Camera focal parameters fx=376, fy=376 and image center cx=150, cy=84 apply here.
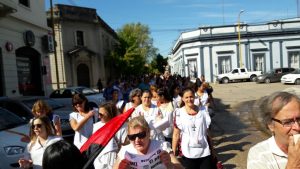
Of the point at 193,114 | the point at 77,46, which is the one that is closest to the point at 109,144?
the point at 193,114

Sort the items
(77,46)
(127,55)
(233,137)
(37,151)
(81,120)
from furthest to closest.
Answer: (127,55) < (77,46) < (233,137) < (81,120) < (37,151)

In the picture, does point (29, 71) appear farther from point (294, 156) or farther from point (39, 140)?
point (294, 156)

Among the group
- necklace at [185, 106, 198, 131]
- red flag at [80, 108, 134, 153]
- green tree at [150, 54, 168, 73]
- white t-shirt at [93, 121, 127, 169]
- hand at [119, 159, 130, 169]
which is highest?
green tree at [150, 54, 168, 73]

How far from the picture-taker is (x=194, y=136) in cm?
478

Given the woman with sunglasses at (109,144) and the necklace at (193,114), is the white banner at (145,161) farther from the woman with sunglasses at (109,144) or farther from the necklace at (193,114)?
the necklace at (193,114)

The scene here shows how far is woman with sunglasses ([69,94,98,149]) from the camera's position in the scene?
209 inches

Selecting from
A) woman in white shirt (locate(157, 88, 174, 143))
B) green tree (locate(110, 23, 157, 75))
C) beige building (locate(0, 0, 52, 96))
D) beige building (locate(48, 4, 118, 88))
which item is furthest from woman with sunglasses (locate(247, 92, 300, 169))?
green tree (locate(110, 23, 157, 75))

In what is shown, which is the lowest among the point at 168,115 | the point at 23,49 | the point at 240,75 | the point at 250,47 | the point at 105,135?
the point at 240,75

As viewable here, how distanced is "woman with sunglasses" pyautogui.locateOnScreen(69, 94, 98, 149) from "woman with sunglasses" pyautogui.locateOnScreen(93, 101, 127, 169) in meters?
0.83

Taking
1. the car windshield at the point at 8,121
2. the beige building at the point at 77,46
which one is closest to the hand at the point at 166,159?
the car windshield at the point at 8,121

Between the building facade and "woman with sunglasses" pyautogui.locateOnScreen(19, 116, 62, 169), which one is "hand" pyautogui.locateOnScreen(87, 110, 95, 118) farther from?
the building facade

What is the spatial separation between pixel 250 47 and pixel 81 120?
145 feet

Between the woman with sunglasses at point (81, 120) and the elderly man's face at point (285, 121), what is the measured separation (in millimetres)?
3498

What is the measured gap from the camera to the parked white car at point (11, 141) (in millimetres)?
5867
